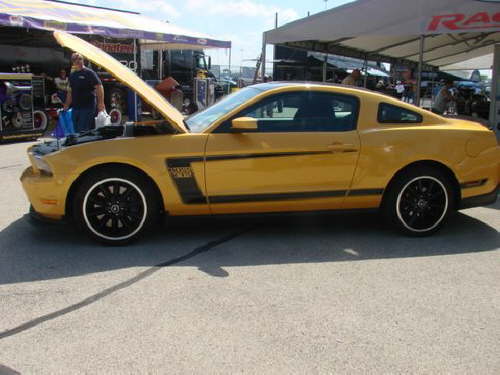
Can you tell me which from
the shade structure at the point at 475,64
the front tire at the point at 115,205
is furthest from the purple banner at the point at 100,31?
the shade structure at the point at 475,64

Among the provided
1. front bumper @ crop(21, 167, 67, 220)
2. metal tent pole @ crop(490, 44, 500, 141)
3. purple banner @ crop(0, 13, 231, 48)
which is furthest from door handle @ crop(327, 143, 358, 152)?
purple banner @ crop(0, 13, 231, 48)

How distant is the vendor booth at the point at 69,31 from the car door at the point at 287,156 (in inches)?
346

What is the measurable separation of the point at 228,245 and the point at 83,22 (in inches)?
445

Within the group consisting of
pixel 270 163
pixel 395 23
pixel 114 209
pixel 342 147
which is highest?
pixel 395 23

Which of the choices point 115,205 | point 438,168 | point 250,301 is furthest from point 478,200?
point 115,205

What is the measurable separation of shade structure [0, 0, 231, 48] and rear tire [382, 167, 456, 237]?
1055 cm

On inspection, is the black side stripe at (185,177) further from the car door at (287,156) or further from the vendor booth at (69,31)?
the vendor booth at (69,31)

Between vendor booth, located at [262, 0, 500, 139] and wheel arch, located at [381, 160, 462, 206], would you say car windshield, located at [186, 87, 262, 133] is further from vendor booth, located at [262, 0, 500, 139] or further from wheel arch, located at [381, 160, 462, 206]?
vendor booth, located at [262, 0, 500, 139]

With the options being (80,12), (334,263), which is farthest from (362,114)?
(80,12)

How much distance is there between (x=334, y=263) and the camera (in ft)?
13.8

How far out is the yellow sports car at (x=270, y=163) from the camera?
436 centimetres

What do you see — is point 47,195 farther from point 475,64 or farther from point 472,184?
point 475,64

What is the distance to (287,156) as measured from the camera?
4.54 metres

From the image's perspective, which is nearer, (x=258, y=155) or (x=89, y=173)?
(x=89, y=173)
